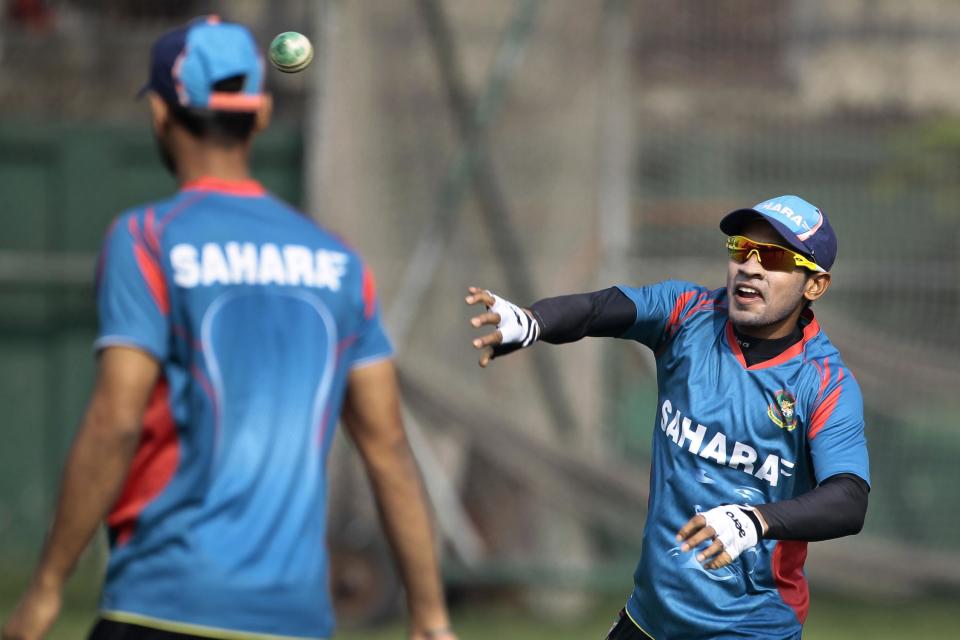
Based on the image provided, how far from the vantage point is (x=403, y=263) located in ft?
31.3

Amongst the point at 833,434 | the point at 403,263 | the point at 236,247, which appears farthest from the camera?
the point at 403,263

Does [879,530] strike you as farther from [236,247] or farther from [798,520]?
[236,247]

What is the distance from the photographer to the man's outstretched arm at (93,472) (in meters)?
3.57

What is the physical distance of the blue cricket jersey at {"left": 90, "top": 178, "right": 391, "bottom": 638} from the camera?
361 centimetres

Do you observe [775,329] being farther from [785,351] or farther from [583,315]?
[583,315]

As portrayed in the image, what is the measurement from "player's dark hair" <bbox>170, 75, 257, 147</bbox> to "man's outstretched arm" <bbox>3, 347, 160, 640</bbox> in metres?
0.61

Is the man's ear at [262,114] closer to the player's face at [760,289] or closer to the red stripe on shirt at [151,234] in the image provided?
the red stripe on shirt at [151,234]

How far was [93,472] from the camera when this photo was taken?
3590mm

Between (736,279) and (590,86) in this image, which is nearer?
(736,279)

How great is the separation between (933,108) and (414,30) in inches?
128

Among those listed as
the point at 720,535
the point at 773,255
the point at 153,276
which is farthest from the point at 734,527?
the point at 153,276

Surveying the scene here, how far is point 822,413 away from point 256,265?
5.07ft

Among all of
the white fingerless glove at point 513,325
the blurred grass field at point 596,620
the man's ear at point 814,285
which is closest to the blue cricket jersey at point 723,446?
the man's ear at point 814,285

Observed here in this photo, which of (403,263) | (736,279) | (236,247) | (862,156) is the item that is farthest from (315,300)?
(862,156)
